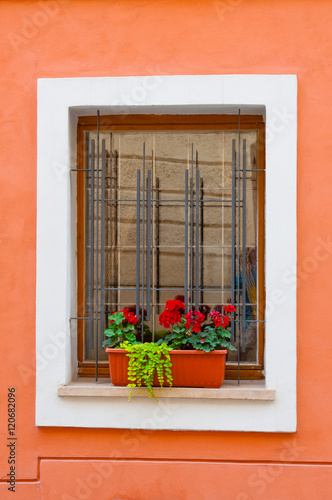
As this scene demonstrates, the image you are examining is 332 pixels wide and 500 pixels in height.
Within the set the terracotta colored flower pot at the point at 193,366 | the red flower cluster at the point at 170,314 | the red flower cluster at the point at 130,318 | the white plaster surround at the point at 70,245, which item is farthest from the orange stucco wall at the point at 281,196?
the red flower cluster at the point at 170,314

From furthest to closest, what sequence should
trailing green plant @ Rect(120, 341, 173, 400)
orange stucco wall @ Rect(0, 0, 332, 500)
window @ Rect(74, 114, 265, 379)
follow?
window @ Rect(74, 114, 265, 379) < orange stucco wall @ Rect(0, 0, 332, 500) < trailing green plant @ Rect(120, 341, 173, 400)

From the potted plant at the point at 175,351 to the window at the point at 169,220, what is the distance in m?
0.25

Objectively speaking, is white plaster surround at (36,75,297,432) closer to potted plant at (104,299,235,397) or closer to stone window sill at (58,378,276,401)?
stone window sill at (58,378,276,401)

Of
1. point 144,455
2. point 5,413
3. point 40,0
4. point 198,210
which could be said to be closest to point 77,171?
point 198,210

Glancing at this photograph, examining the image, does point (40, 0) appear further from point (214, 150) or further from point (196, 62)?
point (214, 150)

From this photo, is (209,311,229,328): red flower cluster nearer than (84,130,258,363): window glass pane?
Yes

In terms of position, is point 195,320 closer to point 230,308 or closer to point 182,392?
point 230,308

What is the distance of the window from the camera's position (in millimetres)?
4566

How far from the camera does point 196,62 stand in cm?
432

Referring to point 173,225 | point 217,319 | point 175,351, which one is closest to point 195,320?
point 217,319

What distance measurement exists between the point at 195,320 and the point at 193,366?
338 mm

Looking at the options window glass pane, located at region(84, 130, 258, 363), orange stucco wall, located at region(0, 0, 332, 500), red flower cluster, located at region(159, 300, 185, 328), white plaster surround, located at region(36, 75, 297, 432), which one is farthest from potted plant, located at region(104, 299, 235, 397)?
orange stucco wall, located at region(0, 0, 332, 500)

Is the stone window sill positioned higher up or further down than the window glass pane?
further down

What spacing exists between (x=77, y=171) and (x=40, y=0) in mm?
1315
